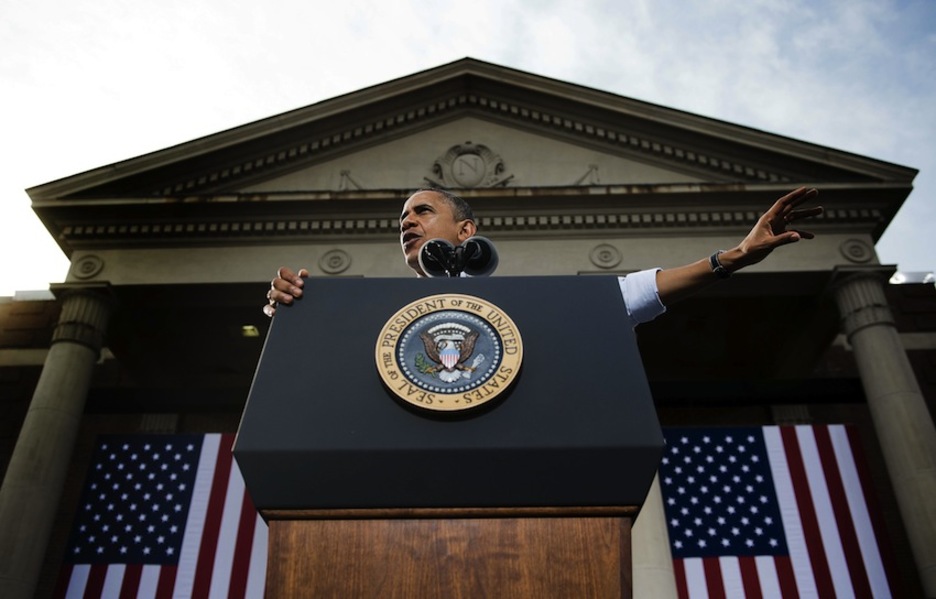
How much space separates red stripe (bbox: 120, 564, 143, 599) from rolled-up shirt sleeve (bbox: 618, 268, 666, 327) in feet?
33.0

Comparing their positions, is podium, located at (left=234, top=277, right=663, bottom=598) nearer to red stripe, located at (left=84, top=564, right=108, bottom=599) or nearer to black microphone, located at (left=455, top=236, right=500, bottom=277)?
black microphone, located at (left=455, top=236, right=500, bottom=277)

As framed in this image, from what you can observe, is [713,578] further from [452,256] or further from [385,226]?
[452,256]

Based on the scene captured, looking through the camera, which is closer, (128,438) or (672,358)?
(128,438)

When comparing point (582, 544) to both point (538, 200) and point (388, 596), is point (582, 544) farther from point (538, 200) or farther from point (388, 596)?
point (538, 200)

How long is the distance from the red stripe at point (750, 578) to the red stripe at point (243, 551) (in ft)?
21.7

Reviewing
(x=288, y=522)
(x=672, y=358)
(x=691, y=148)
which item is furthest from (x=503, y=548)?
(x=672, y=358)

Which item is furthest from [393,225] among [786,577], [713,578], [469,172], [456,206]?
[456,206]

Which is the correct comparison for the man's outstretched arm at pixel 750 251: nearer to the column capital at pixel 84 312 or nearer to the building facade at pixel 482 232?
the building facade at pixel 482 232

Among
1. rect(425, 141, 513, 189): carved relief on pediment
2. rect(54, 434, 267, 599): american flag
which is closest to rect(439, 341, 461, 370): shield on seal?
rect(54, 434, 267, 599): american flag

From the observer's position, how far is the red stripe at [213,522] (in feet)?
32.9

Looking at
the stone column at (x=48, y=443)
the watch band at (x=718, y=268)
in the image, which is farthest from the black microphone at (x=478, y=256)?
the stone column at (x=48, y=443)

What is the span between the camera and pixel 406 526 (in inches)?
61.7

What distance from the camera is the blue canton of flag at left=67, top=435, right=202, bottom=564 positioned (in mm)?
10398

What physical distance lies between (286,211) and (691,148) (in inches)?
304
